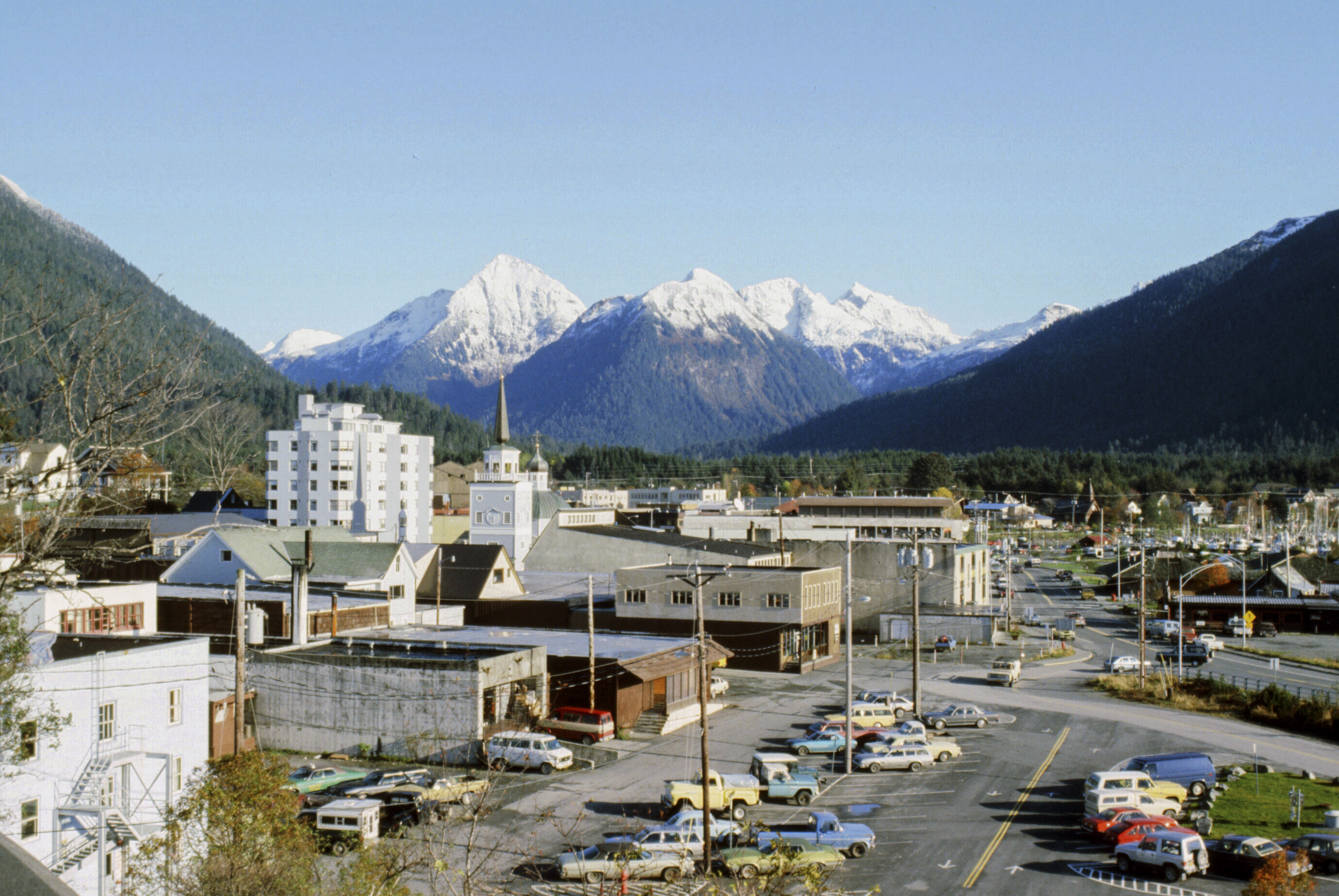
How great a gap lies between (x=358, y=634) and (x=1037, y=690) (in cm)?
3413

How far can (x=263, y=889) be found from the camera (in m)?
16.4

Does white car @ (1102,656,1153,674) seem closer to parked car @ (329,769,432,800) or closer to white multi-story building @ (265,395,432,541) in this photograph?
parked car @ (329,769,432,800)

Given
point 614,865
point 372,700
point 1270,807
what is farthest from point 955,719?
point 614,865

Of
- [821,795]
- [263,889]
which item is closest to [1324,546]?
[821,795]

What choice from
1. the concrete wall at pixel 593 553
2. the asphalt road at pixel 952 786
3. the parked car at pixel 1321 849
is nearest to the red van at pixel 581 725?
the asphalt road at pixel 952 786

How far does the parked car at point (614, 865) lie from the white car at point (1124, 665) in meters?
43.5

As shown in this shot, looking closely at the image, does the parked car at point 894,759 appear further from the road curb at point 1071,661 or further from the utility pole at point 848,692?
the road curb at point 1071,661

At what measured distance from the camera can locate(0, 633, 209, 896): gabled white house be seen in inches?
1003

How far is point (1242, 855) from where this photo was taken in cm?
2912

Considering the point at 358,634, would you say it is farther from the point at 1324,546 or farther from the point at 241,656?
the point at 1324,546

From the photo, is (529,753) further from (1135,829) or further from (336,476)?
(336,476)

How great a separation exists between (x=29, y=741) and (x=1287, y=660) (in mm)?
68297

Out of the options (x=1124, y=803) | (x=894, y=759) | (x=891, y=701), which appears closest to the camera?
(x=1124, y=803)

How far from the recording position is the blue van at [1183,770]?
1438 inches
